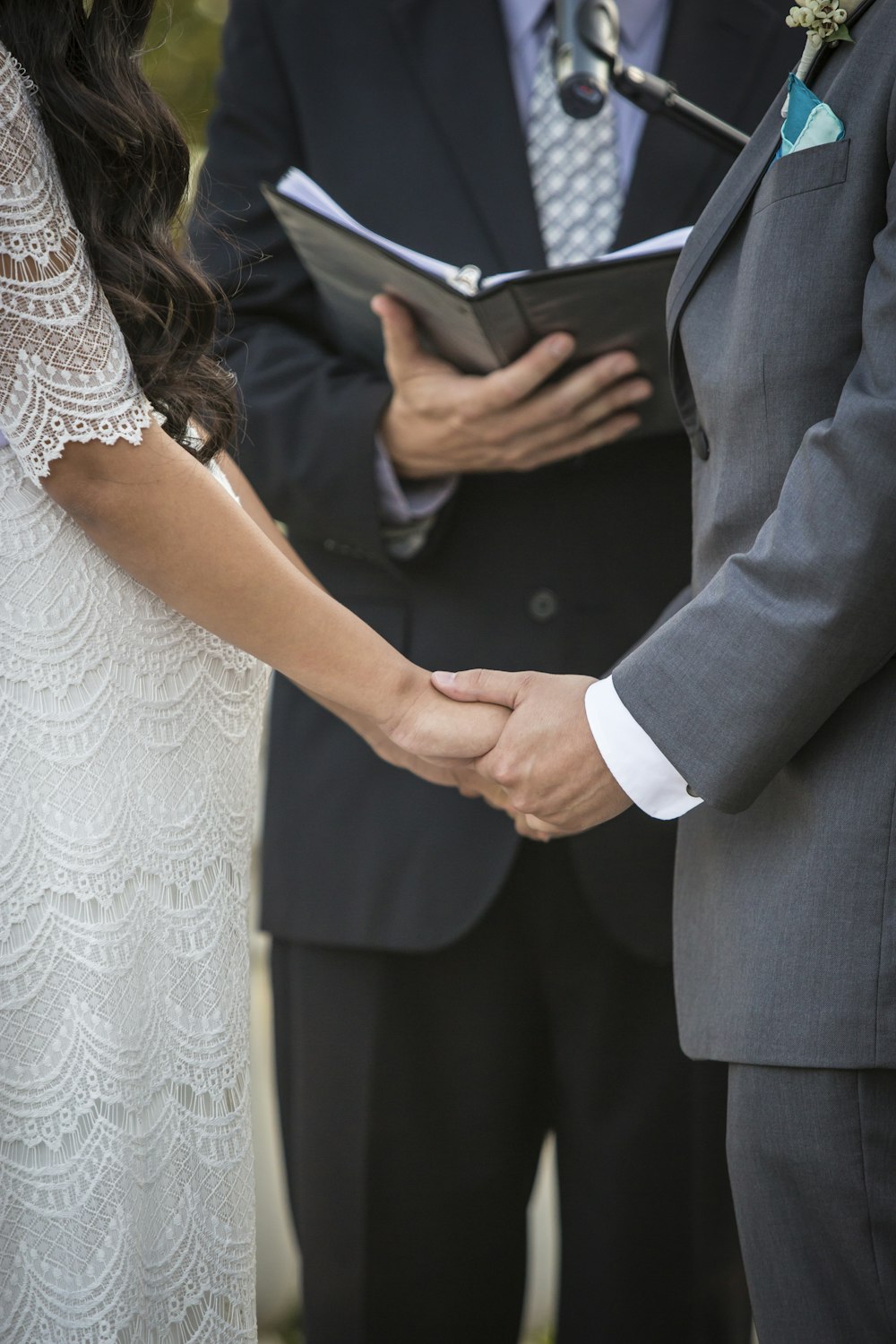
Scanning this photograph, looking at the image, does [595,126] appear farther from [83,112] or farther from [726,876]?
[726,876]

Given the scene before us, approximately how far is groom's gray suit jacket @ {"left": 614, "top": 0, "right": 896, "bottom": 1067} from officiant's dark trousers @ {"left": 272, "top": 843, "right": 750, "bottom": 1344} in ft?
2.30

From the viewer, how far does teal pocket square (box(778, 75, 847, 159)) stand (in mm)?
1233

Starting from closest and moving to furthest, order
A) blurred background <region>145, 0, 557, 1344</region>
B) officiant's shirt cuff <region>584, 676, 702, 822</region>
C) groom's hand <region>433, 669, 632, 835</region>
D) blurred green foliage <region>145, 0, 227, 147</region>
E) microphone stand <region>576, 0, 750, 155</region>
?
officiant's shirt cuff <region>584, 676, 702, 822</region>
groom's hand <region>433, 669, 632, 835</region>
microphone stand <region>576, 0, 750, 155</region>
blurred background <region>145, 0, 557, 1344</region>
blurred green foliage <region>145, 0, 227, 147</region>

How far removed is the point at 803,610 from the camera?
1.22 metres

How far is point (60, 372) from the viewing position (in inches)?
49.1

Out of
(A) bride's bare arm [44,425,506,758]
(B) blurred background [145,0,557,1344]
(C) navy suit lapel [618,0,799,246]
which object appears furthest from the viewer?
(B) blurred background [145,0,557,1344]

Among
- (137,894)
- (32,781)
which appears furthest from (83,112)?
(137,894)

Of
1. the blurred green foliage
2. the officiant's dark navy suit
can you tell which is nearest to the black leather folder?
the officiant's dark navy suit

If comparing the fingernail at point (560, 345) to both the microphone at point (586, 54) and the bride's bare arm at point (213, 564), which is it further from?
the bride's bare arm at point (213, 564)

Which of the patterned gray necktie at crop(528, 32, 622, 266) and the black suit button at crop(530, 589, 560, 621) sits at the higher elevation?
the patterned gray necktie at crop(528, 32, 622, 266)

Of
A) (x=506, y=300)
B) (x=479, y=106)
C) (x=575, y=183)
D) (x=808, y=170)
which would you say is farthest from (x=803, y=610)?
(x=479, y=106)

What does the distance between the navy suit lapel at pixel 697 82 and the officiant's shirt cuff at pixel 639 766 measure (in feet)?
2.66

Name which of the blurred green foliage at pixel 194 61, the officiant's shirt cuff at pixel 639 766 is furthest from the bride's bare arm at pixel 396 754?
the blurred green foliage at pixel 194 61

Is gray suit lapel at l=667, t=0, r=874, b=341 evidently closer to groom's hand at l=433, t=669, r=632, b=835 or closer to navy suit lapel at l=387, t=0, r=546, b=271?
groom's hand at l=433, t=669, r=632, b=835
